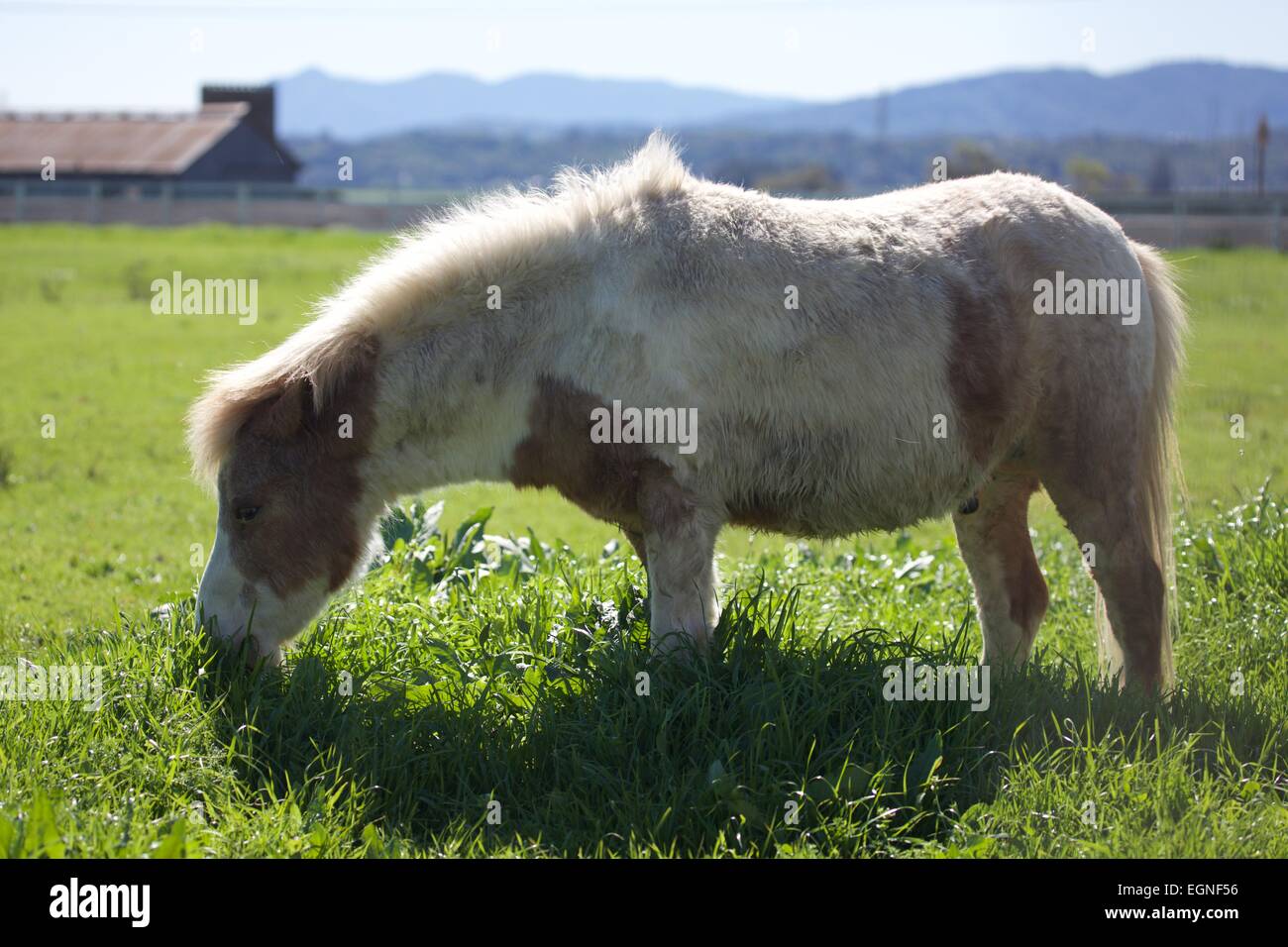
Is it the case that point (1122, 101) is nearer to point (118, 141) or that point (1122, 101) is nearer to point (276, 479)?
point (118, 141)

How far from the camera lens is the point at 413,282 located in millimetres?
4574

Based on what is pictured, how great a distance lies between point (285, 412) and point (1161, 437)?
3.74m

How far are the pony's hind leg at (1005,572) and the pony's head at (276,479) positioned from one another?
2.79m

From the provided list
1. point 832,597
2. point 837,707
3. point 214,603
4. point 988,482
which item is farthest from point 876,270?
point 214,603

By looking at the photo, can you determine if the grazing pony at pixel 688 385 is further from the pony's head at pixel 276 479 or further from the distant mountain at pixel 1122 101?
the distant mountain at pixel 1122 101

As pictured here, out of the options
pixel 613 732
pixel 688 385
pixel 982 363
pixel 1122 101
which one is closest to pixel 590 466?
pixel 688 385

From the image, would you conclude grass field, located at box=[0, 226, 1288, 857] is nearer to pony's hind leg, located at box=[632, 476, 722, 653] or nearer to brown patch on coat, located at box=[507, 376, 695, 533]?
pony's hind leg, located at box=[632, 476, 722, 653]

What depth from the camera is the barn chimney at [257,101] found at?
36.9 m

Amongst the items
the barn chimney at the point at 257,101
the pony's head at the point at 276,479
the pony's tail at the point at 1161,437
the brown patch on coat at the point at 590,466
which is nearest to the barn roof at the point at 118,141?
the barn chimney at the point at 257,101

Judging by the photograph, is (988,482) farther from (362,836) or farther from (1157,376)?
(362,836)

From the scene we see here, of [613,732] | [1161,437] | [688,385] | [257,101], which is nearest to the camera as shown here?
[613,732]

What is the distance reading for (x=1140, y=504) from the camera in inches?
195

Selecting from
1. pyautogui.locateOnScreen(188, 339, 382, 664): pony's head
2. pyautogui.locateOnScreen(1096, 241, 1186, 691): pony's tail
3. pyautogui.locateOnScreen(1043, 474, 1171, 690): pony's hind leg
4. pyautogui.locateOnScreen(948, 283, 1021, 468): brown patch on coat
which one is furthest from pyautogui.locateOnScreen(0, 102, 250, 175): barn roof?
pyautogui.locateOnScreen(1043, 474, 1171, 690): pony's hind leg

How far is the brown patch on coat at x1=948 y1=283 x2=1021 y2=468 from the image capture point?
4.63 m
